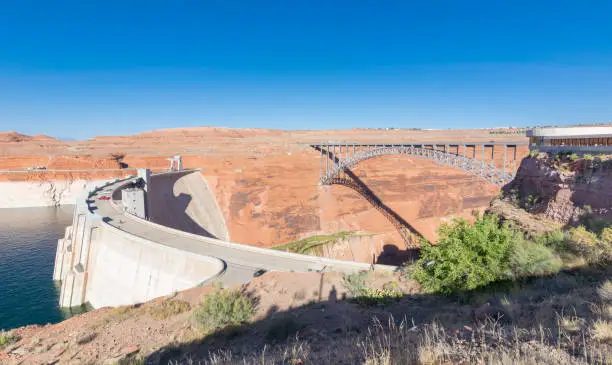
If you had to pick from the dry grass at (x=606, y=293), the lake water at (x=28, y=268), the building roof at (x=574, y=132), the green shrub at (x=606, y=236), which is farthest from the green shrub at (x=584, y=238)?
the lake water at (x=28, y=268)

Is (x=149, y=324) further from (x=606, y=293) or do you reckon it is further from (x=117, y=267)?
(x=606, y=293)

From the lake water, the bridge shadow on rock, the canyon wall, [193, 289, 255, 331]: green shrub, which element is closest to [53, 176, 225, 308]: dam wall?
the lake water

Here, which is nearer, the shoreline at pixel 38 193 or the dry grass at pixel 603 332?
the dry grass at pixel 603 332

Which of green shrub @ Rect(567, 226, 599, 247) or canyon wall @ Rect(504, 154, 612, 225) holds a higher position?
canyon wall @ Rect(504, 154, 612, 225)

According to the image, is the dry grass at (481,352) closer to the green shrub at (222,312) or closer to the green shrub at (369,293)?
the green shrub at (222,312)

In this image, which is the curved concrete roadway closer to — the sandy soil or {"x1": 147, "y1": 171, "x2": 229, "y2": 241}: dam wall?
the sandy soil

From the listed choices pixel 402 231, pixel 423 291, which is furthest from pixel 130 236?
pixel 402 231

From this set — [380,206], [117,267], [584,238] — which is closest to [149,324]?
[117,267]
